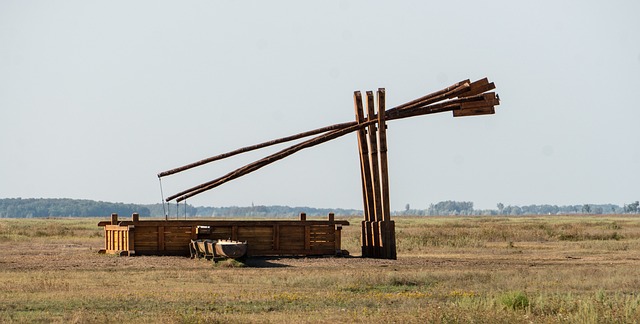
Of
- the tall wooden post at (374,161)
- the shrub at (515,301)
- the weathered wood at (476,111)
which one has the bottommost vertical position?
the shrub at (515,301)

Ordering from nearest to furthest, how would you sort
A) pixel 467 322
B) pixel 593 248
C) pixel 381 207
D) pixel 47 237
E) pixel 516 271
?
pixel 467 322, pixel 516 271, pixel 381 207, pixel 593 248, pixel 47 237

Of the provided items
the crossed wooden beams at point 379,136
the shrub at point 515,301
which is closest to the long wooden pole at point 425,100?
the crossed wooden beams at point 379,136

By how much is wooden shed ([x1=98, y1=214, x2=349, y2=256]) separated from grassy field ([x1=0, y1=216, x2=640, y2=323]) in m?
1.33

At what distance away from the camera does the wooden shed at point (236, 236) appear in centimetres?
4097

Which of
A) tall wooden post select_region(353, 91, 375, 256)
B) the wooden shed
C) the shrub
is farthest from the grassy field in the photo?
the wooden shed

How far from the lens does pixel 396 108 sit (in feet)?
134

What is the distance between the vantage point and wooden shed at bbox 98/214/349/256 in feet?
134

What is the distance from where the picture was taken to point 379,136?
40.1m

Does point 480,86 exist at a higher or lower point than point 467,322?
higher

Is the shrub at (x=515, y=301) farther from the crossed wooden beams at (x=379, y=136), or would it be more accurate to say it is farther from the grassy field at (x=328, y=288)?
the crossed wooden beams at (x=379, y=136)

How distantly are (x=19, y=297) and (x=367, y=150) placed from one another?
727 inches

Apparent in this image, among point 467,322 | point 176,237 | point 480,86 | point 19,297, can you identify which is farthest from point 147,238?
point 467,322

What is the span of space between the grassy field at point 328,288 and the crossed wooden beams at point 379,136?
135 centimetres

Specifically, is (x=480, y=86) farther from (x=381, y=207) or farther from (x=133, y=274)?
(x=133, y=274)
